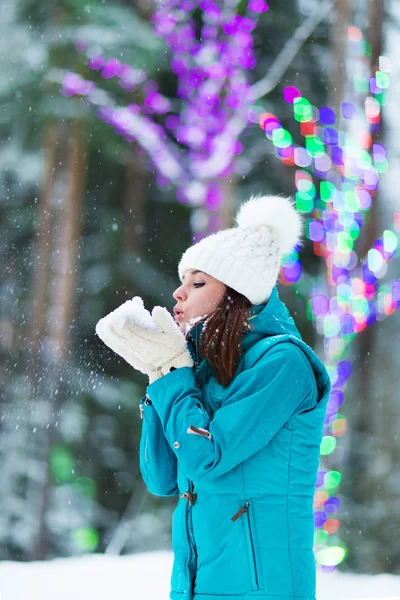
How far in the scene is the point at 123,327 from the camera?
4.74ft

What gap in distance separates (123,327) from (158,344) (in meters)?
0.08

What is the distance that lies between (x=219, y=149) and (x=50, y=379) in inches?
93.1

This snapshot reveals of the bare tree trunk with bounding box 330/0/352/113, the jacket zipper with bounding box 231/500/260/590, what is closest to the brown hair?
the jacket zipper with bounding box 231/500/260/590

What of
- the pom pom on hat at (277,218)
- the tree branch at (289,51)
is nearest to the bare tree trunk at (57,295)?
the tree branch at (289,51)

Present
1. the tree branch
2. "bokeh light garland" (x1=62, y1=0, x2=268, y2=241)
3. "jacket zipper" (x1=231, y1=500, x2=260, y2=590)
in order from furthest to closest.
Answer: the tree branch, "bokeh light garland" (x1=62, y1=0, x2=268, y2=241), "jacket zipper" (x1=231, y1=500, x2=260, y2=590)

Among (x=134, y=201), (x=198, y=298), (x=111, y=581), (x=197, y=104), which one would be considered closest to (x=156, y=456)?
(x=198, y=298)

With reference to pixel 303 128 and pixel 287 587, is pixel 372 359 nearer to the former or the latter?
pixel 303 128

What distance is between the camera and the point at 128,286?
245 inches

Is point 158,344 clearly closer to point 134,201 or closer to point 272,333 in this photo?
point 272,333

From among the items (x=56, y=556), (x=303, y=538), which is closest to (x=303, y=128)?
(x=56, y=556)

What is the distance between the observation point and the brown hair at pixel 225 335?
1501mm

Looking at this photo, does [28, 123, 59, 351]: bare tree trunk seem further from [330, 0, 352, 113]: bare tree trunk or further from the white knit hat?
the white knit hat

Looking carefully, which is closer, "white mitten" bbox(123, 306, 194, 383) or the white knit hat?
"white mitten" bbox(123, 306, 194, 383)

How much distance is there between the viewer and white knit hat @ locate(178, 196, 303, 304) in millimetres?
1611
